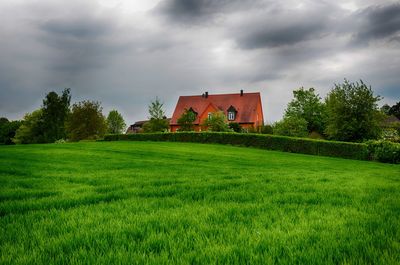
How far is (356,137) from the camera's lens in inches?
1820

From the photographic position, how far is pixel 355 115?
152ft

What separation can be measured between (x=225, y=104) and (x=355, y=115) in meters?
33.6

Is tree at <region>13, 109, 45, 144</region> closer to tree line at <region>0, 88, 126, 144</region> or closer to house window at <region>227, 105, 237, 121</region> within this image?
tree line at <region>0, 88, 126, 144</region>

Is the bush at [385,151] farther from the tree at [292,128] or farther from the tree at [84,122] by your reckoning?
the tree at [84,122]

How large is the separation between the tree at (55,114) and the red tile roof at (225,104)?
22.8 meters

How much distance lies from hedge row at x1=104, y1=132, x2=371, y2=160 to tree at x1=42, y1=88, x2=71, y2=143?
22450 millimetres

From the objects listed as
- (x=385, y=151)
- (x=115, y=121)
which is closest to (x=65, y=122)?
(x=385, y=151)

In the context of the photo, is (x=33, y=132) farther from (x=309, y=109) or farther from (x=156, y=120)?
(x=309, y=109)

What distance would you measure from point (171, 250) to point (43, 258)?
4.04ft

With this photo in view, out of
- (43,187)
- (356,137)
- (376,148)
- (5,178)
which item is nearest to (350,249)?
(43,187)

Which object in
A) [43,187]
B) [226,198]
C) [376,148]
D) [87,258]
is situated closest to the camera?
[87,258]

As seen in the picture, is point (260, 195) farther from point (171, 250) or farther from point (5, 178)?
point (5, 178)

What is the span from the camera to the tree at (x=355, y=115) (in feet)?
148

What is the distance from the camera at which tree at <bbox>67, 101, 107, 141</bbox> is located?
6112cm
